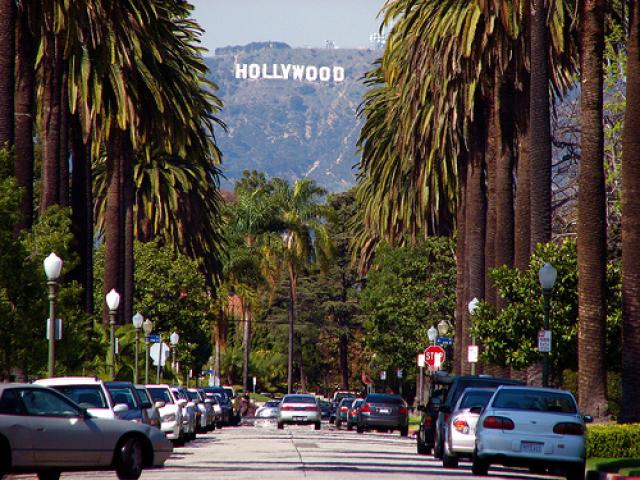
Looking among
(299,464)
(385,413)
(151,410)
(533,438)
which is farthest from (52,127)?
(533,438)

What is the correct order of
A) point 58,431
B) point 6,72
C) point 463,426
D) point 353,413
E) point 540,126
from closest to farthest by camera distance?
point 58,431 < point 463,426 < point 6,72 < point 540,126 < point 353,413

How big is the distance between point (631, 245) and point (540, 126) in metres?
10.8

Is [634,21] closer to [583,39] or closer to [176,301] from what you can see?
[583,39]

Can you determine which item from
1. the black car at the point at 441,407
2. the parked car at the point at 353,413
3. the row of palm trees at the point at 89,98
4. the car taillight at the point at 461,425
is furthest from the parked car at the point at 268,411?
the car taillight at the point at 461,425

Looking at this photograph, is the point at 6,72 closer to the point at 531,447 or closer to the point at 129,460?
the point at 129,460

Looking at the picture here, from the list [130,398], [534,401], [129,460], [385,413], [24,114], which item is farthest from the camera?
[385,413]

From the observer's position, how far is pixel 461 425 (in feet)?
93.8

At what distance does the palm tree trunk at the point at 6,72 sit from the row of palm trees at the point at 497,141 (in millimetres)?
13172

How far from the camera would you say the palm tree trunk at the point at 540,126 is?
129ft

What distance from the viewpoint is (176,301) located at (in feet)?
229

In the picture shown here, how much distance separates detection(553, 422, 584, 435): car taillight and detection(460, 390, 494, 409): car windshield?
4.46 metres

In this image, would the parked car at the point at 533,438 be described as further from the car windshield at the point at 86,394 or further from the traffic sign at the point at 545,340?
the traffic sign at the point at 545,340

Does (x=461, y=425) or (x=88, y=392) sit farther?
(x=461, y=425)

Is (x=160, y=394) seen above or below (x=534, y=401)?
above
